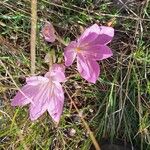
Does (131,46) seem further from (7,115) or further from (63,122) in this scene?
(7,115)

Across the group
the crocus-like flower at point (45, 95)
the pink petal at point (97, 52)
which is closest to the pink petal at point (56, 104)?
the crocus-like flower at point (45, 95)

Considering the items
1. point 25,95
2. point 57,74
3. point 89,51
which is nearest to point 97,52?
point 89,51

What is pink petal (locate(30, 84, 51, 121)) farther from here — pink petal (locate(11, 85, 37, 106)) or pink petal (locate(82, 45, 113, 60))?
pink petal (locate(82, 45, 113, 60))

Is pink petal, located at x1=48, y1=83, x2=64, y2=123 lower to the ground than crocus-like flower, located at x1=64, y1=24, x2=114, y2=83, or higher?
lower

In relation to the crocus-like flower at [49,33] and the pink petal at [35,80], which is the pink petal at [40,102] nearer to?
the pink petal at [35,80]

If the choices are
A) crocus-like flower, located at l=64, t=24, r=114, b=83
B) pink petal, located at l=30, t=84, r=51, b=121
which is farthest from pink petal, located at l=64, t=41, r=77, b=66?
pink petal, located at l=30, t=84, r=51, b=121

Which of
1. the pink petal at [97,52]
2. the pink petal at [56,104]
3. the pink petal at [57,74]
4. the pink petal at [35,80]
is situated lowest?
the pink petal at [56,104]

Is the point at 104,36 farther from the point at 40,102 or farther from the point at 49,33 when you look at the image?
the point at 40,102
